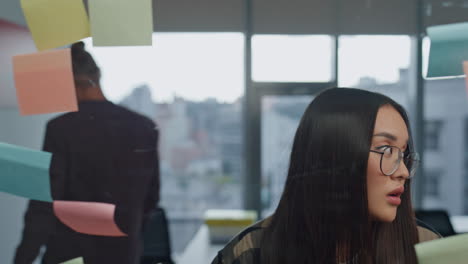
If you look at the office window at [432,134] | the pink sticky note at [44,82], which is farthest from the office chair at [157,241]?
the office window at [432,134]

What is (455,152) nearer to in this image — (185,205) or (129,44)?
(185,205)

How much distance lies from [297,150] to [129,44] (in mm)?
339

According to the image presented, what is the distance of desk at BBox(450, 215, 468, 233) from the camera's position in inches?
28.8

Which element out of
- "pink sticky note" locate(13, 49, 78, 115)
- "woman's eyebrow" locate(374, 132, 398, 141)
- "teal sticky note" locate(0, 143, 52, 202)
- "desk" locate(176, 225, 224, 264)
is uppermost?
"pink sticky note" locate(13, 49, 78, 115)

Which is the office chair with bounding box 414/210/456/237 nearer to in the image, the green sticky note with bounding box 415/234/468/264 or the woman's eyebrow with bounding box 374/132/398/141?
the green sticky note with bounding box 415/234/468/264

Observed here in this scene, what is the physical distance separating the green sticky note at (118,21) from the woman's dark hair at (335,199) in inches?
12.7

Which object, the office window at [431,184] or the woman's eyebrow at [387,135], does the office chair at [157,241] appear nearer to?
the woman's eyebrow at [387,135]

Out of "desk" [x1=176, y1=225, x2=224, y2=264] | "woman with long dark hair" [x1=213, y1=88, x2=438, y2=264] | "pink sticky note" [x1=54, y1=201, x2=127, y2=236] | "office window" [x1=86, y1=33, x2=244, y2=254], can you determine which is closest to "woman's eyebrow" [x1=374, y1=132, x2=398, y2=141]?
"woman with long dark hair" [x1=213, y1=88, x2=438, y2=264]

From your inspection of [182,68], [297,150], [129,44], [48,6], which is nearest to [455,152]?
[297,150]

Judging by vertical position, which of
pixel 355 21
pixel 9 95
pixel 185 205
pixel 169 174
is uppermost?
pixel 355 21

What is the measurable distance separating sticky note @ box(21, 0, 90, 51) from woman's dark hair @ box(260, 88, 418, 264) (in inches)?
16.5

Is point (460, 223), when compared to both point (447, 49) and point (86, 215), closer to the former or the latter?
point (447, 49)

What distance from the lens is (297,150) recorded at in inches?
23.5

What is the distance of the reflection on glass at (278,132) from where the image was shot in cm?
67
